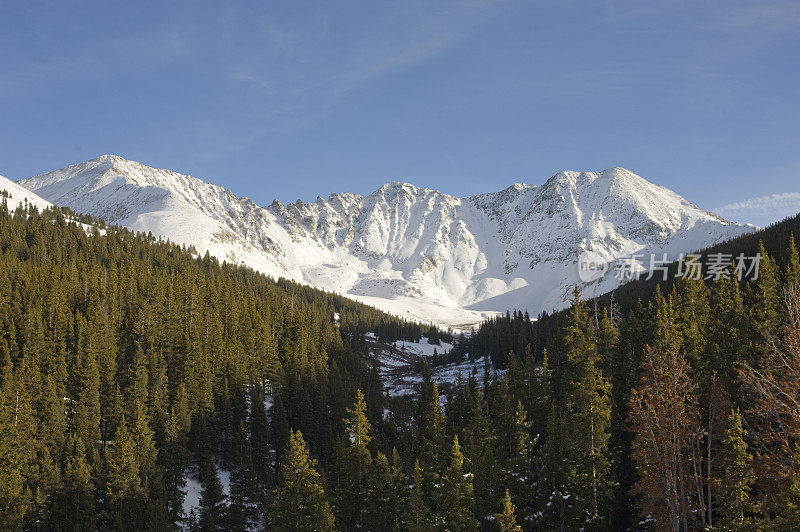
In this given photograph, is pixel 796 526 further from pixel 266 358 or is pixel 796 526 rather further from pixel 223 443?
pixel 266 358

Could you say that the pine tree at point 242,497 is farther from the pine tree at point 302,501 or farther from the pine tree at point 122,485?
the pine tree at point 302,501

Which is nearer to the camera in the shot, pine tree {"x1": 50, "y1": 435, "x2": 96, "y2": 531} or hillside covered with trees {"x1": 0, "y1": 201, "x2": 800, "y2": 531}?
hillside covered with trees {"x1": 0, "y1": 201, "x2": 800, "y2": 531}

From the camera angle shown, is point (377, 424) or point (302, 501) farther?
point (377, 424)

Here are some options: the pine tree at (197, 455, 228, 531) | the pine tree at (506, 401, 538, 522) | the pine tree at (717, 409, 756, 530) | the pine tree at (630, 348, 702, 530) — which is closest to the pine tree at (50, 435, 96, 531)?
the pine tree at (197, 455, 228, 531)

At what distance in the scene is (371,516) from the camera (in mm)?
40750

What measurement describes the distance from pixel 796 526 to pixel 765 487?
27.7 feet

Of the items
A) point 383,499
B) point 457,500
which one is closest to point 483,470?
point 457,500

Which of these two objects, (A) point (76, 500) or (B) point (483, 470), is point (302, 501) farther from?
(A) point (76, 500)

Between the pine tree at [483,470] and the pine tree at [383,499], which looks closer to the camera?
the pine tree at [483,470]

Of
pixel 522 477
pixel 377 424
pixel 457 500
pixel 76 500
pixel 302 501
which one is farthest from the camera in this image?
pixel 377 424

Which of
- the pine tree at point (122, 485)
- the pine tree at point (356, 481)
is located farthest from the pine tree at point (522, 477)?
the pine tree at point (122, 485)

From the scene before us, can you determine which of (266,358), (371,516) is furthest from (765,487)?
(266,358)

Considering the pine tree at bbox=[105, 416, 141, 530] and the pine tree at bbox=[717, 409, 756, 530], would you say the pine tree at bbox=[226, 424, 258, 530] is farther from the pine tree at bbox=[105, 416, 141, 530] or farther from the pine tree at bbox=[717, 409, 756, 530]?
the pine tree at bbox=[717, 409, 756, 530]

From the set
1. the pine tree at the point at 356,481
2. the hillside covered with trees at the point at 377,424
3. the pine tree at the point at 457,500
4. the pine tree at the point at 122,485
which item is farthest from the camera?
the pine tree at the point at 122,485
